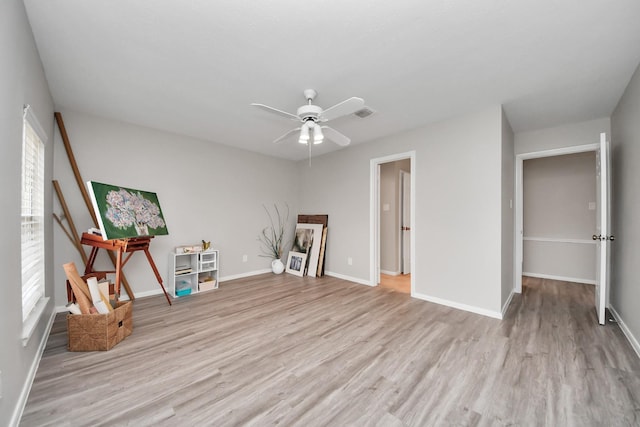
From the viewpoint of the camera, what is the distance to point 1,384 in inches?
48.2

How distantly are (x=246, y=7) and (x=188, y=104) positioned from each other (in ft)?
5.60

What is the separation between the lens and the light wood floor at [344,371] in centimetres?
150

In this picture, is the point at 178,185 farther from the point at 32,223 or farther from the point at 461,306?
the point at 461,306

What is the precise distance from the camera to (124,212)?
9.50 feet

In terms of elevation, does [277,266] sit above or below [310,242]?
below

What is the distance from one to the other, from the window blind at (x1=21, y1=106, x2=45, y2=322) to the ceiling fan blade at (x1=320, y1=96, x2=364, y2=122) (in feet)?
6.99

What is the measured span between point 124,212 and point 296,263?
9.84 feet

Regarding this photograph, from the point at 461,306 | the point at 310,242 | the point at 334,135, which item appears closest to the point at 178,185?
the point at 310,242

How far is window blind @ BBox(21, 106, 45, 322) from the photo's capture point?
186 cm

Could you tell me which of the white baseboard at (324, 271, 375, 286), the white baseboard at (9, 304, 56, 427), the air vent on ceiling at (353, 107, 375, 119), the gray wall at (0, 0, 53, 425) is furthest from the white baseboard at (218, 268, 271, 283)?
the air vent on ceiling at (353, 107, 375, 119)

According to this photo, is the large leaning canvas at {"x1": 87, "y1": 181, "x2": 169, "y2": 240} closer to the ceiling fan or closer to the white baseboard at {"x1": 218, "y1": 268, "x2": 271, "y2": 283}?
the white baseboard at {"x1": 218, "y1": 268, "x2": 271, "y2": 283}

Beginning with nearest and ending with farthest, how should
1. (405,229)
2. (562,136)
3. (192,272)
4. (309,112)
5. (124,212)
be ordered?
(309,112)
(124,212)
(562,136)
(192,272)
(405,229)

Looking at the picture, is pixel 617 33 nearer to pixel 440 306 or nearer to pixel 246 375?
pixel 440 306

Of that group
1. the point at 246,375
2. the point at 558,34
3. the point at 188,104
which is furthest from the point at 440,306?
the point at 188,104
